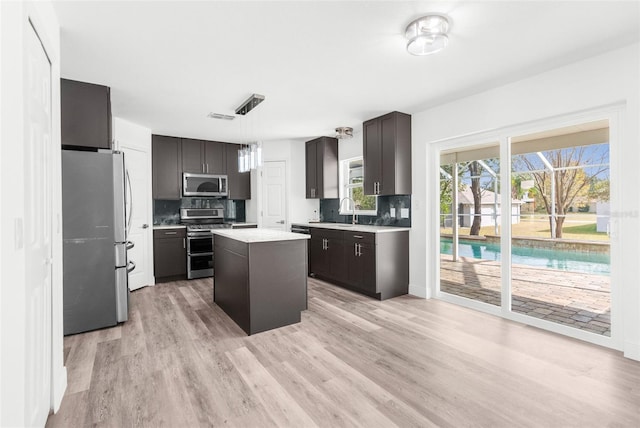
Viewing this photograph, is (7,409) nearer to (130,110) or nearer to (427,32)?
(427,32)

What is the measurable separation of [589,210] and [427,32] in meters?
2.19

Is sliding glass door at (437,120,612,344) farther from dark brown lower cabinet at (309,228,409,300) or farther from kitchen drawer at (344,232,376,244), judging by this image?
kitchen drawer at (344,232,376,244)

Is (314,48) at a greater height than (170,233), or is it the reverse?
(314,48)

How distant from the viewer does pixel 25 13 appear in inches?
52.7

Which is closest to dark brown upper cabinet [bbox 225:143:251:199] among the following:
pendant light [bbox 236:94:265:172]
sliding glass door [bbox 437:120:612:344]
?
pendant light [bbox 236:94:265:172]

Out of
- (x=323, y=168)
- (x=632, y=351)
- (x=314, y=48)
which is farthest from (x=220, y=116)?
(x=632, y=351)

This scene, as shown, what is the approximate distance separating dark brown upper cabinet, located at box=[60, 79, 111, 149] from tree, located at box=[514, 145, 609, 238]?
4223 millimetres

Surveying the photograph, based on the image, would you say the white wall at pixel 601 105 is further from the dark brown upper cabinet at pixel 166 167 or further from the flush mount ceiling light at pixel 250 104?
the dark brown upper cabinet at pixel 166 167

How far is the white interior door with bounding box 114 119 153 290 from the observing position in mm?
4387

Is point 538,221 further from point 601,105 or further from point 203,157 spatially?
point 203,157

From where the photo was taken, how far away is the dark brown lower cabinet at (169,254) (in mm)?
4902

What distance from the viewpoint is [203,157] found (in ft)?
18.4

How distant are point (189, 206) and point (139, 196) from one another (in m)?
1.10

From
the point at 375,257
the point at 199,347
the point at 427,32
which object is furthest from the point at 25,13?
the point at 375,257
